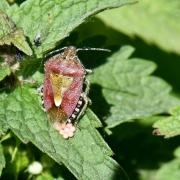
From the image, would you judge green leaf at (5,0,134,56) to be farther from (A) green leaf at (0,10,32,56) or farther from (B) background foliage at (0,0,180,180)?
(A) green leaf at (0,10,32,56)

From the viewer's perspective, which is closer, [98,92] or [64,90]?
[64,90]

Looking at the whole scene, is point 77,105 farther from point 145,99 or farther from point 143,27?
point 143,27

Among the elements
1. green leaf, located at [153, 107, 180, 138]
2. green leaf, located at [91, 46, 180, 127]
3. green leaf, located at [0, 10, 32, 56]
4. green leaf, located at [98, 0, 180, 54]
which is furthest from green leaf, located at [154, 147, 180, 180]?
green leaf, located at [0, 10, 32, 56]

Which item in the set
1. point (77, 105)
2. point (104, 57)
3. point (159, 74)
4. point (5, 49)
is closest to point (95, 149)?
point (77, 105)

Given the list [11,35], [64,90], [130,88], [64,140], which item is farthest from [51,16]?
[130,88]

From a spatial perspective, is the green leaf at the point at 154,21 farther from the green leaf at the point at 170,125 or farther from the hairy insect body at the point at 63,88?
the hairy insect body at the point at 63,88

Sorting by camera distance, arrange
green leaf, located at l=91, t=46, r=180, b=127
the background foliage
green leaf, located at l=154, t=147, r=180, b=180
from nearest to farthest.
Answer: the background foliage, green leaf, located at l=91, t=46, r=180, b=127, green leaf, located at l=154, t=147, r=180, b=180

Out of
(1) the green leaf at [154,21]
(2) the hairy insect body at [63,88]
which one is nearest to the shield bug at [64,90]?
(2) the hairy insect body at [63,88]

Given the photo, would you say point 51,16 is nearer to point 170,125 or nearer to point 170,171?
point 170,125
